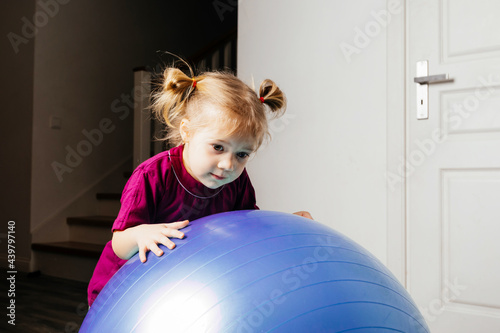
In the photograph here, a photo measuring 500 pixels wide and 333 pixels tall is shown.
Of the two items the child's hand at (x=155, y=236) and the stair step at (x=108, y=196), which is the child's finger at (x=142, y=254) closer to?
the child's hand at (x=155, y=236)

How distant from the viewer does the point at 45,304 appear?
8.37ft

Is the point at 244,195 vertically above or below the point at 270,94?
below

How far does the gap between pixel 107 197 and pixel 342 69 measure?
253 cm

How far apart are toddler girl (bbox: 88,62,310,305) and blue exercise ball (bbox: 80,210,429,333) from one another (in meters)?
0.17

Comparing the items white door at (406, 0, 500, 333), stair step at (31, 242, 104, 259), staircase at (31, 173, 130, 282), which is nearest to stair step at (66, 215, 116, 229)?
staircase at (31, 173, 130, 282)

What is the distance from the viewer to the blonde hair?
113cm

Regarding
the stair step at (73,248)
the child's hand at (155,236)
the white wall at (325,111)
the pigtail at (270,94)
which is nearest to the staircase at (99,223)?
the stair step at (73,248)

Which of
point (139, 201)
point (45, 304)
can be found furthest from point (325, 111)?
point (45, 304)

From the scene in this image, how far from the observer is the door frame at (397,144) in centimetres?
211

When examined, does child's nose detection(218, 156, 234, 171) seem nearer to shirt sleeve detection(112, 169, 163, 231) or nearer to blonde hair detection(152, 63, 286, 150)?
blonde hair detection(152, 63, 286, 150)

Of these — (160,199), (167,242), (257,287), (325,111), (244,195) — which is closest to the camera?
(257,287)

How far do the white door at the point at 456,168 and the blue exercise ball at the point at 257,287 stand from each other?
4.05ft

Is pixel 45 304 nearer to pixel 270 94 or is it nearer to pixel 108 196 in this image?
pixel 108 196

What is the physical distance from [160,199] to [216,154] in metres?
0.22
